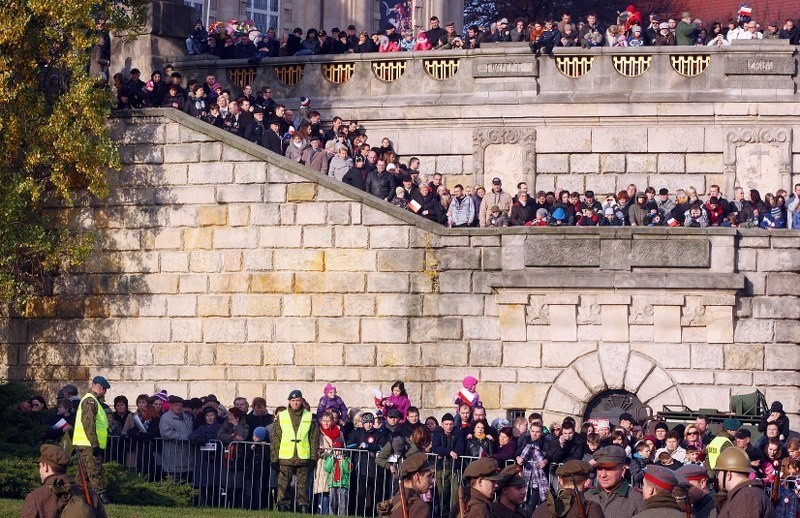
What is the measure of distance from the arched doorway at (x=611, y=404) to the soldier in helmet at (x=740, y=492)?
12.0m

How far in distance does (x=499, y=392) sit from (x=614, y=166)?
21.1 feet

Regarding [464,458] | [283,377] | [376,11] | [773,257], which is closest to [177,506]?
[464,458]

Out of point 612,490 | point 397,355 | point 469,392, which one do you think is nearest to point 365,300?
point 397,355

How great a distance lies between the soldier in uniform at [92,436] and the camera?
2058 cm

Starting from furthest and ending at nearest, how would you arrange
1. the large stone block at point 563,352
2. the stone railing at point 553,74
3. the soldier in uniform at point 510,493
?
the stone railing at point 553,74
the large stone block at point 563,352
the soldier in uniform at point 510,493

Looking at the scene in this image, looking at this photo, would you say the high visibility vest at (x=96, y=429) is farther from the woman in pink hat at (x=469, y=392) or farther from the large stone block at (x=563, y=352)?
the large stone block at (x=563, y=352)

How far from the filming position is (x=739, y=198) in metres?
28.5

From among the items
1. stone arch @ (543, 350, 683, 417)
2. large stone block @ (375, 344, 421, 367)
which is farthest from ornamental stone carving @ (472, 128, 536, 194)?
stone arch @ (543, 350, 683, 417)

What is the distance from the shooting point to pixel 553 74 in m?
31.4

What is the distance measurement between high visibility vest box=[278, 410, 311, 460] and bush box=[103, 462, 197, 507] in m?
1.24

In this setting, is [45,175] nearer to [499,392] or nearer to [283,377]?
[283,377]

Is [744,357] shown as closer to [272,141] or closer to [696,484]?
[272,141]

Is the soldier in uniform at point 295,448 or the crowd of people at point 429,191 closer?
the soldier in uniform at point 295,448

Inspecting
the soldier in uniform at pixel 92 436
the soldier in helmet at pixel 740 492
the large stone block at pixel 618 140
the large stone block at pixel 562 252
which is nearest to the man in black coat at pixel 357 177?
the large stone block at pixel 562 252
